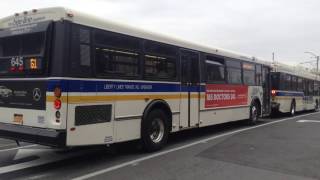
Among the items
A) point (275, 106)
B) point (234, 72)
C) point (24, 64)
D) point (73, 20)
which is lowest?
point (275, 106)

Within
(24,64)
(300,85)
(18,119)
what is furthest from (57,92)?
(300,85)

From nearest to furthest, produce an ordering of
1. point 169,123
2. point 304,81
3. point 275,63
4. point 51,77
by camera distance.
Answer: point 51,77 < point 169,123 < point 275,63 < point 304,81

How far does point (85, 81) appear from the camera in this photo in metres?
8.24

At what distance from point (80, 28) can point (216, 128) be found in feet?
28.9

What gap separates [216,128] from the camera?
1586 cm

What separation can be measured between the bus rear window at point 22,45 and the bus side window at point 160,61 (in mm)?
2665

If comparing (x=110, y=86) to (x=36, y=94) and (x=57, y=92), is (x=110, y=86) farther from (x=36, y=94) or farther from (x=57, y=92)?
(x=36, y=94)

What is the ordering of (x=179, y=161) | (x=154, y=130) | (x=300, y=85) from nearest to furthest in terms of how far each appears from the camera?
(x=179, y=161) → (x=154, y=130) → (x=300, y=85)

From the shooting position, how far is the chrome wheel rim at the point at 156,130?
409 inches

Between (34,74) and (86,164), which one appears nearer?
(34,74)

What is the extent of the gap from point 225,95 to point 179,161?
573 centimetres

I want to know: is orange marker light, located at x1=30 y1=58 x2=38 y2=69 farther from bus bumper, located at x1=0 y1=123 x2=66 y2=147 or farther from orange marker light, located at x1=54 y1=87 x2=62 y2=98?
bus bumper, located at x1=0 y1=123 x2=66 y2=147

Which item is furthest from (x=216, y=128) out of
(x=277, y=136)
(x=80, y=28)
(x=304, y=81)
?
(x=304, y=81)

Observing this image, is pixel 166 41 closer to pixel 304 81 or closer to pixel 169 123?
pixel 169 123
